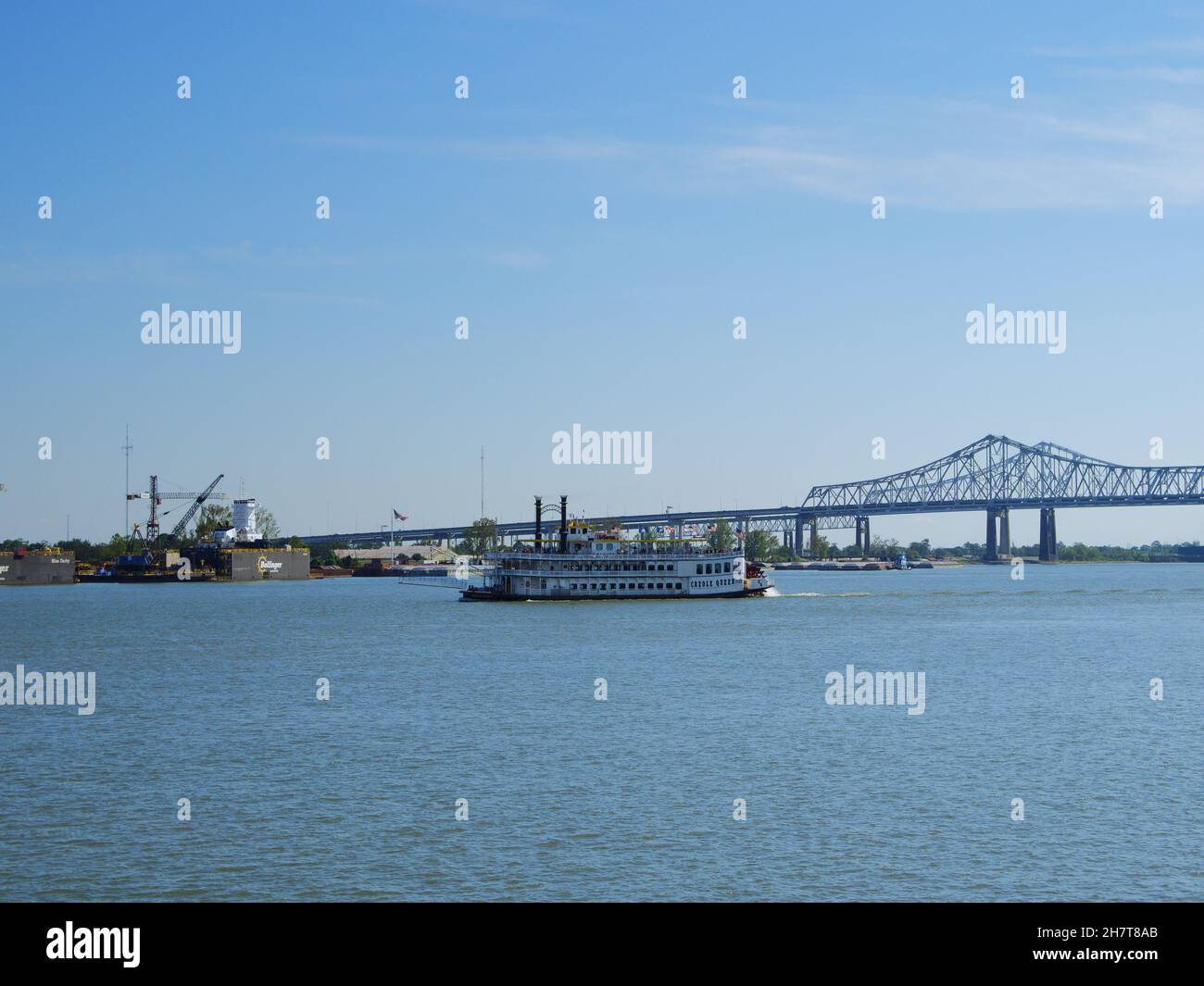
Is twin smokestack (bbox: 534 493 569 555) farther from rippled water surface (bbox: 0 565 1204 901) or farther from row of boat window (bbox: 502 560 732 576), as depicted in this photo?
rippled water surface (bbox: 0 565 1204 901)

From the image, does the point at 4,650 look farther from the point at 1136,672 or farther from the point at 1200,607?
the point at 1200,607

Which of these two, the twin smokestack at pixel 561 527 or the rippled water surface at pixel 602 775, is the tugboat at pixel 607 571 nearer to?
the twin smokestack at pixel 561 527

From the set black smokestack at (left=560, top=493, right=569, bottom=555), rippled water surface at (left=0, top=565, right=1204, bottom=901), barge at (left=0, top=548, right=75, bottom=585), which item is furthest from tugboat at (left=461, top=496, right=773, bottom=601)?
barge at (left=0, top=548, right=75, bottom=585)

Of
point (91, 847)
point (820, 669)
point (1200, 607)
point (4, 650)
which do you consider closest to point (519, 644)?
point (820, 669)

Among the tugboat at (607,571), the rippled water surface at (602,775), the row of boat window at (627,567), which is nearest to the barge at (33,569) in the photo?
the tugboat at (607,571)

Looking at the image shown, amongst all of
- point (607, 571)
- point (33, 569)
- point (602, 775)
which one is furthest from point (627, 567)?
point (33, 569)

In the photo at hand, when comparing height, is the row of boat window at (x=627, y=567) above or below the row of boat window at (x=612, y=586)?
above

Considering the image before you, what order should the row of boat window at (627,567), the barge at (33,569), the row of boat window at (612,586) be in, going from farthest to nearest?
1. the barge at (33,569)
2. the row of boat window at (627,567)
3. the row of boat window at (612,586)

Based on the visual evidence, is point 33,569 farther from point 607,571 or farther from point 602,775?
point 602,775
